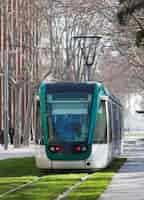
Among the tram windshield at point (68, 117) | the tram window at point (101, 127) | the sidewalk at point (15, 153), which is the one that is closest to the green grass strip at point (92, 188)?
the tram window at point (101, 127)

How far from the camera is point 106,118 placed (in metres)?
28.3

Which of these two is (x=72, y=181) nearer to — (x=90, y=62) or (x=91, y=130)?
(x=91, y=130)

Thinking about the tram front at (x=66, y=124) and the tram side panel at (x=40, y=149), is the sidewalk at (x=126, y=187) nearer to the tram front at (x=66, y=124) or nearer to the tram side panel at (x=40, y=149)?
the tram front at (x=66, y=124)

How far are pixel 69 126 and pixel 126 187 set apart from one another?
6143mm

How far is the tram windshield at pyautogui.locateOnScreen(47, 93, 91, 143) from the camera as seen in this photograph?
27281 millimetres

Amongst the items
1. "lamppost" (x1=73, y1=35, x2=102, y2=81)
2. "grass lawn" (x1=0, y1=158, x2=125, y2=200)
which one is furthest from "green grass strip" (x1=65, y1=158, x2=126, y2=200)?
"lamppost" (x1=73, y1=35, x2=102, y2=81)

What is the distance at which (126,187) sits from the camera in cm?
2155

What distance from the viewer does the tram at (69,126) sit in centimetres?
2719

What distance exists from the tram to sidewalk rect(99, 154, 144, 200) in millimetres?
1346

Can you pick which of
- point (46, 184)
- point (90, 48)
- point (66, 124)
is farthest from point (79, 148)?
point (90, 48)

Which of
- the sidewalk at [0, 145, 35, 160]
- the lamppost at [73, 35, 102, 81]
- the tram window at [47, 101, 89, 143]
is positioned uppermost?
the tram window at [47, 101, 89, 143]

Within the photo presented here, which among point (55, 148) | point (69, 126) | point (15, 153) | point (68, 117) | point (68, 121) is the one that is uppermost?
point (68, 117)

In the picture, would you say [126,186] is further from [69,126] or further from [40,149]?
[40,149]

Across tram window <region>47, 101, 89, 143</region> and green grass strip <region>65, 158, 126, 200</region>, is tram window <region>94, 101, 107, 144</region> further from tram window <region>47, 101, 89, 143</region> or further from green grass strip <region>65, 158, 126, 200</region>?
green grass strip <region>65, 158, 126, 200</region>
